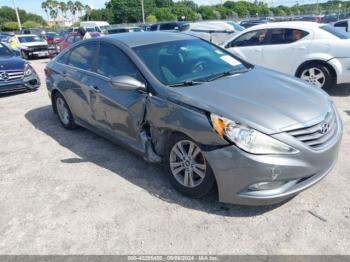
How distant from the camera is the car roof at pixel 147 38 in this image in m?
4.07

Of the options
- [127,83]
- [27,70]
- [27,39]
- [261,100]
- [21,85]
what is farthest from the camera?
[27,39]

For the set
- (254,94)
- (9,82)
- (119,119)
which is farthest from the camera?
(9,82)

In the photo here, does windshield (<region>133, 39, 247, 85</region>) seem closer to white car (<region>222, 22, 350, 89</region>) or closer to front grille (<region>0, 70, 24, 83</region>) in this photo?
white car (<region>222, 22, 350, 89</region>)

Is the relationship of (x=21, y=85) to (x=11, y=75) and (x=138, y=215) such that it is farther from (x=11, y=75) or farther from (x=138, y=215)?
(x=138, y=215)

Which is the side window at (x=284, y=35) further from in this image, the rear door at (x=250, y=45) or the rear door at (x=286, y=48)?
the rear door at (x=250, y=45)

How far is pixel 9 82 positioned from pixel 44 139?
3.99 meters

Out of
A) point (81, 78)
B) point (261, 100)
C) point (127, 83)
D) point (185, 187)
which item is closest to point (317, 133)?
point (261, 100)

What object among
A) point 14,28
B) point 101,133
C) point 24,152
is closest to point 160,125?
point 101,133

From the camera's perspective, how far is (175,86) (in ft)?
11.2

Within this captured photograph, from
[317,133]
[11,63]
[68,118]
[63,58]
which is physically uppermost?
[63,58]

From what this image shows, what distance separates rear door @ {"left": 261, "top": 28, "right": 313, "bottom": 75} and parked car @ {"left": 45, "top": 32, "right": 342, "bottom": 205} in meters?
3.19

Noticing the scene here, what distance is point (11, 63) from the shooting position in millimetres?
8625

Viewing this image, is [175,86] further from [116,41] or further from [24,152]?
[24,152]

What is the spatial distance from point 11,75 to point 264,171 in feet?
25.8
